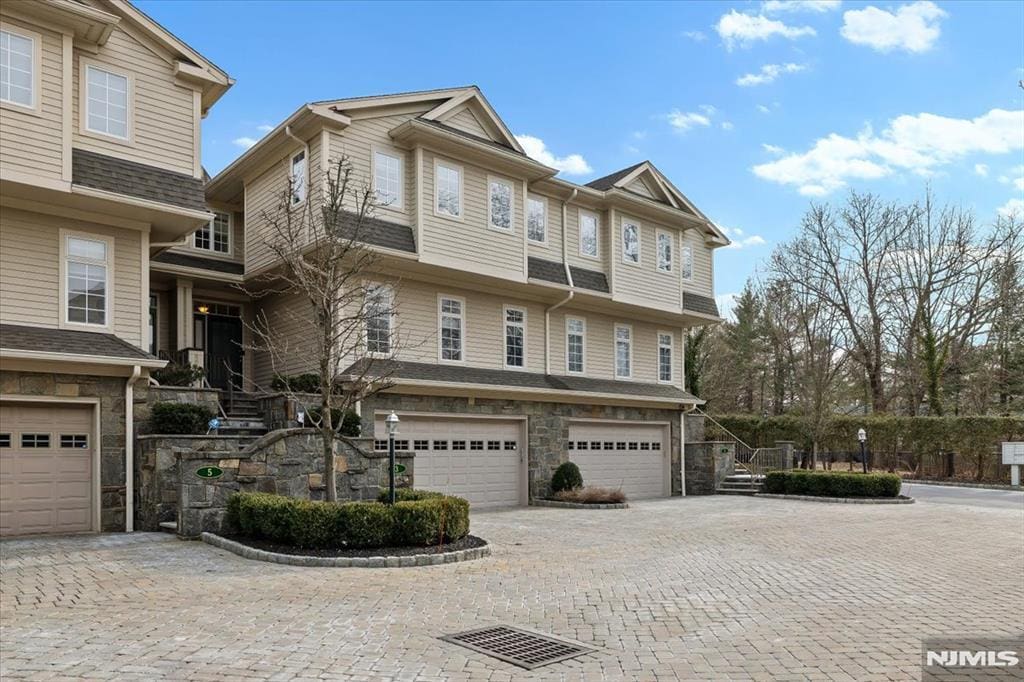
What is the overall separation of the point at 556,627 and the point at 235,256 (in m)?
14.9

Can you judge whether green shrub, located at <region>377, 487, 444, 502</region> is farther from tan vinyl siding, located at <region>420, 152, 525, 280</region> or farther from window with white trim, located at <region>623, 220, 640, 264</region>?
window with white trim, located at <region>623, 220, 640, 264</region>

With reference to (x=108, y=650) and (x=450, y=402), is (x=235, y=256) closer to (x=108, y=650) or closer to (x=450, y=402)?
(x=450, y=402)

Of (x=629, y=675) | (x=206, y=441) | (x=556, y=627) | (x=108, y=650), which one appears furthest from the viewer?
(x=206, y=441)

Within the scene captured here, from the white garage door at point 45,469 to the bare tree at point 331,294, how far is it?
343 centimetres

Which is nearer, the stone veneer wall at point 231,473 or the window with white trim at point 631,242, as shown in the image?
the stone veneer wall at point 231,473

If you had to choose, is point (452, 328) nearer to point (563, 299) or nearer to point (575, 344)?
point (563, 299)

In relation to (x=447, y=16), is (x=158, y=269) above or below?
below

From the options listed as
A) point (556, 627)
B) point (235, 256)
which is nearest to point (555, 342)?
point (235, 256)

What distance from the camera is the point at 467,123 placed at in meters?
18.9

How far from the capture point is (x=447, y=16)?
1602cm

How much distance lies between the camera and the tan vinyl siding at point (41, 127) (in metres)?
12.4

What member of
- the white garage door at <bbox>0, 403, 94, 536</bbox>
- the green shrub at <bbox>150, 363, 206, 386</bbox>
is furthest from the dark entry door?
the white garage door at <bbox>0, 403, 94, 536</bbox>

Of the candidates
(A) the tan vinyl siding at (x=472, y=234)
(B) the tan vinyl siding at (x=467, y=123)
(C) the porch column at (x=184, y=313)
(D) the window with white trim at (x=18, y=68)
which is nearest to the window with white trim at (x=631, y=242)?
(A) the tan vinyl siding at (x=472, y=234)

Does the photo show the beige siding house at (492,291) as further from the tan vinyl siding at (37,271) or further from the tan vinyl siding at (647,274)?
the tan vinyl siding at (37,271)
